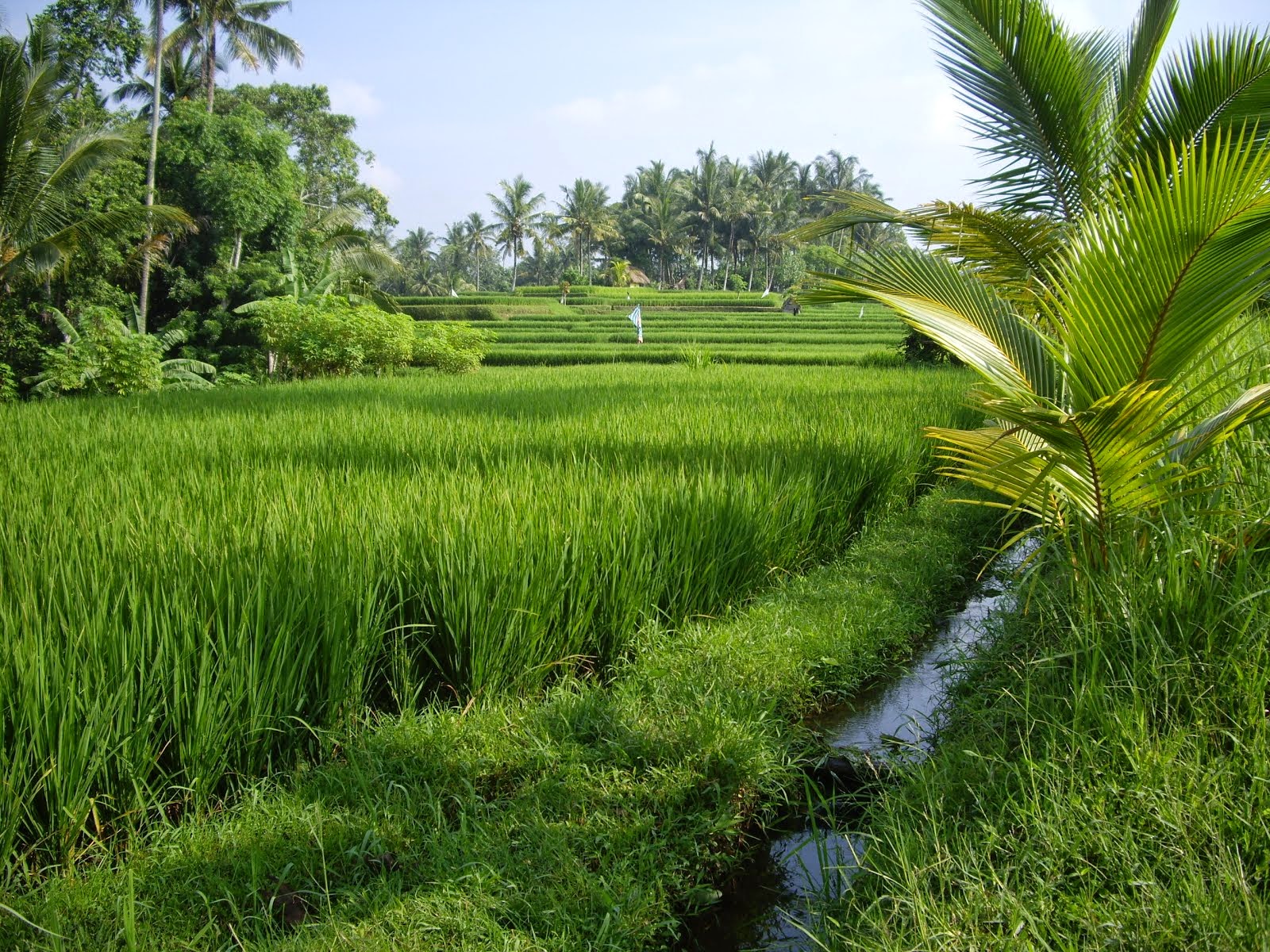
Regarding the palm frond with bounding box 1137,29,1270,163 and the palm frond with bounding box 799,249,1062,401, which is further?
the palm frond with bounding box 1137,29,1270,163

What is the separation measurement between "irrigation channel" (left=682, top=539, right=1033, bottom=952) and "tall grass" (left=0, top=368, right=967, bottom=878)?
718 mm

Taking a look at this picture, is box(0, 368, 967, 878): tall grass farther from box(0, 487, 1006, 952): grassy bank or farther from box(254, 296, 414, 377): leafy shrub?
box(254, 296, 414, 377): leafy shrub

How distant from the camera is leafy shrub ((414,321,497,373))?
13.7 meters

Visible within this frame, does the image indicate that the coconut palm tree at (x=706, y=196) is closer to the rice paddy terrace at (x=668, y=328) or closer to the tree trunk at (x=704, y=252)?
the tree trunk at (x=704, y=252)

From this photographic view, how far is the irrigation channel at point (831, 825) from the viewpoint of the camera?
6.07ft

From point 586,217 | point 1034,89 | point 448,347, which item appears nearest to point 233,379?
point 448,347

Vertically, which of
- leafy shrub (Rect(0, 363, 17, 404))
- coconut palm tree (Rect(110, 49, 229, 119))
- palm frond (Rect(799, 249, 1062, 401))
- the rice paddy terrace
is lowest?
leafy shrub (Rect(0, 363, 17, 404))

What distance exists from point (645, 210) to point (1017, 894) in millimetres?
53249

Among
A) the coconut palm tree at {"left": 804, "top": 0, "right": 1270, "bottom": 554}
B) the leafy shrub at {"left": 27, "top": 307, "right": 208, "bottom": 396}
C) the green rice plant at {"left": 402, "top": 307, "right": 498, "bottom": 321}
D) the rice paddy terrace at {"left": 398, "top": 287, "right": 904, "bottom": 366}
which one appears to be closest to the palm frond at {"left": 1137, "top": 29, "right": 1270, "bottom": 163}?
the coconut palm tree at {"left": 804, "top": 0, "right": 1270, "bottom": 554}

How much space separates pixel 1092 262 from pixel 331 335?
11.4 m

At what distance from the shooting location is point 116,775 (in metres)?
1.81

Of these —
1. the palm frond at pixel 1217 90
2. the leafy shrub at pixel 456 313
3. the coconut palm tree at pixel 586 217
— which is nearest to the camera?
the palm frond at pixel 1217 90

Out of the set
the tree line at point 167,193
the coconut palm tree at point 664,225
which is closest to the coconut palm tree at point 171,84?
the tree line at point 167,193

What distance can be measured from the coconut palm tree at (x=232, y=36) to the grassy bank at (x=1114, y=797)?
2235 cm
